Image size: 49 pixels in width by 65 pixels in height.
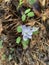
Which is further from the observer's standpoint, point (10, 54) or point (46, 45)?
point (10, 54)

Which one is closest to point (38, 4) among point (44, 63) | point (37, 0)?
point (37, 0)

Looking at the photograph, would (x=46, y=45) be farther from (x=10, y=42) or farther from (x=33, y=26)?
(x=10, y=42)

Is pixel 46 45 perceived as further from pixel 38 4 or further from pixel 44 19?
pixel 38 4

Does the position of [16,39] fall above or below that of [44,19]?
below

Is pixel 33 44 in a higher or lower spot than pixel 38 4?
lower

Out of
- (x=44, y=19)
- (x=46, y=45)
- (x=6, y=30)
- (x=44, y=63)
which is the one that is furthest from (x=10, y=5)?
(x=44, y=63)

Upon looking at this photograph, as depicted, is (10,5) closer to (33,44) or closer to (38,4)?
(38,4)

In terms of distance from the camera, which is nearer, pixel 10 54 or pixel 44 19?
pixel 44 19

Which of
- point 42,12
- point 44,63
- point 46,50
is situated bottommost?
point 44,63
